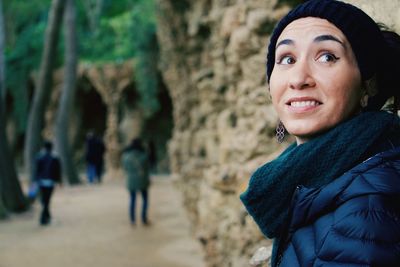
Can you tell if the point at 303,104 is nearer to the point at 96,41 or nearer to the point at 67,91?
the point at 67,91

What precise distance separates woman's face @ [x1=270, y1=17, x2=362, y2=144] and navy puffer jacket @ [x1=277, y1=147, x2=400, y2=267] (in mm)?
207

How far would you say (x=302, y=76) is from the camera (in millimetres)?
1394

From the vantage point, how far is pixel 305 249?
3.91 ft

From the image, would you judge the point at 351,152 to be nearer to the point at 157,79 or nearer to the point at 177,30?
the point at 177,30

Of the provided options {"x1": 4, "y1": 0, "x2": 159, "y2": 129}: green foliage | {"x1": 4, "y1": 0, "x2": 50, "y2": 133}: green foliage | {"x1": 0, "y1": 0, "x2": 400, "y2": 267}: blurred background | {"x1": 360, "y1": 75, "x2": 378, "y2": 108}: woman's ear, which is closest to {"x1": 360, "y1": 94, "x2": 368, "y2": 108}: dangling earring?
{"x1": 360, "y1": 75, "x2": 378, "y2": 108}: woman's ear

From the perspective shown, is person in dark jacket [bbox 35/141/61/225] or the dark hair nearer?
the dark hair

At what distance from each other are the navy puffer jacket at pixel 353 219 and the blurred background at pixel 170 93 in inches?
31.9

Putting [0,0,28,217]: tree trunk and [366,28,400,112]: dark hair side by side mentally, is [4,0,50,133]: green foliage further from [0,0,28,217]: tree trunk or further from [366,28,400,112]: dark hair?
[366,28,400,112]: dark hair

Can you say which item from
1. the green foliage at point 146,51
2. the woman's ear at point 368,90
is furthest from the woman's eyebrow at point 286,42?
the green foliage at point 146,51

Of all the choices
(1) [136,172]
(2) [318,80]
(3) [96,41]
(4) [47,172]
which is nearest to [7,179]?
(4) [47,172]

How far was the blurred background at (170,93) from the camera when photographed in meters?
3.84

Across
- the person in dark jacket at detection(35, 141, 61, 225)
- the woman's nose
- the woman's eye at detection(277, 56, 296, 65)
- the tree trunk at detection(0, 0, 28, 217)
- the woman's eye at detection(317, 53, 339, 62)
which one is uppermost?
the woman's eye at detection(317, 53, 339, 62)

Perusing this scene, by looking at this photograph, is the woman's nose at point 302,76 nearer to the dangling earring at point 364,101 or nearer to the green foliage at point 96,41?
the dangling earring at point 364,101

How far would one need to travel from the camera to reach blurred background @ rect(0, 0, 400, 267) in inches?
151
